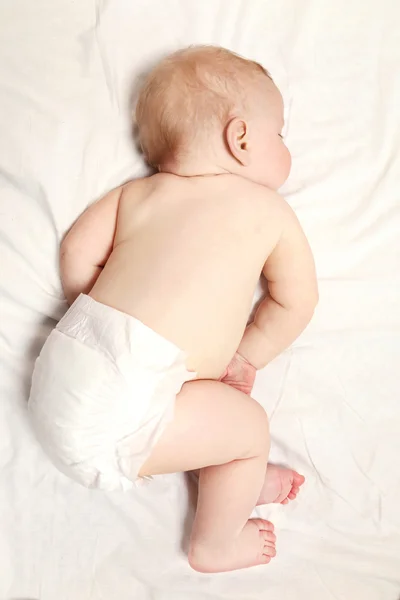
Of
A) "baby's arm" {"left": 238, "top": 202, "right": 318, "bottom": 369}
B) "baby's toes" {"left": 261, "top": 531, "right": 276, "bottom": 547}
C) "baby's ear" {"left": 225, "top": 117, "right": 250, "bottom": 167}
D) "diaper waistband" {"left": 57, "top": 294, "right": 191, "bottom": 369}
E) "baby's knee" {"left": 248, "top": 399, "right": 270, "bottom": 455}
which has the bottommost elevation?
"baby's toes" {"left": 261, "top": 531, "right": 276, "bottom": 547}

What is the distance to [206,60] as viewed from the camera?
1.19 m

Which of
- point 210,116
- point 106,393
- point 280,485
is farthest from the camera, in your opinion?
point 280,485

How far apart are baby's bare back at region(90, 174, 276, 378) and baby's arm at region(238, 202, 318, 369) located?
43 millimetres

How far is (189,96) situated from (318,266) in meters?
0.41

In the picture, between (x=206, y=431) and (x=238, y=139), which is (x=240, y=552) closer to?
(x=206, y=431)

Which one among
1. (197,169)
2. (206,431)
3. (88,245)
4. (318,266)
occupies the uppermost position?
(197,169)

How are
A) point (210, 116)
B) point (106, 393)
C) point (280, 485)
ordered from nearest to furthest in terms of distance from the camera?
point (106, 393) → point (210, 116) → point (280, 485)

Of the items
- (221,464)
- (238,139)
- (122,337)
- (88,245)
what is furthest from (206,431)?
(238,139)

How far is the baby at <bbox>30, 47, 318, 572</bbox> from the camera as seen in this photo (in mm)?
1056

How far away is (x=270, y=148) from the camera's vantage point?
1.23 metres

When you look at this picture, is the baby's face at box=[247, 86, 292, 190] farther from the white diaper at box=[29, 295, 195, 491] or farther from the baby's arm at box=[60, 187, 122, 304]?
the white diaper at box=[29, 295, 195, 491]

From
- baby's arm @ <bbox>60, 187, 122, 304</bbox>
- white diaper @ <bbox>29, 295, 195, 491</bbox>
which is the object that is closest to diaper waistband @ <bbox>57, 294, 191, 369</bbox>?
white diaper @ <bbox>29, 295, 195, 491</bbox>

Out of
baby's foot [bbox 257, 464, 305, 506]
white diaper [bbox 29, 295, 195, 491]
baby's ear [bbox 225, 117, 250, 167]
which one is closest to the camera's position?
white diaper [bbox 29, 295, 195, 491]

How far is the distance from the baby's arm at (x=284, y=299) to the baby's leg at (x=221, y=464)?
0.40 feet
